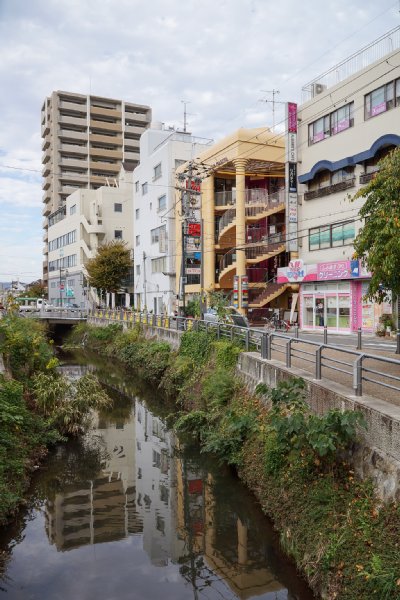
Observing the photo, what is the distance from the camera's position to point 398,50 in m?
21.9

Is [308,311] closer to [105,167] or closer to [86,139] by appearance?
[105,167]

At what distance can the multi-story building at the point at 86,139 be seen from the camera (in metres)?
76.3

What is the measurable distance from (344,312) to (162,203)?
22.8 metres

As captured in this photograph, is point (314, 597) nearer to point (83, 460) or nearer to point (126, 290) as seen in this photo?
point (83, 460)

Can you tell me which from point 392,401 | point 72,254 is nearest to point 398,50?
point 392,401

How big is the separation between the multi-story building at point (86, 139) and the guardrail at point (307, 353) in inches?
2110

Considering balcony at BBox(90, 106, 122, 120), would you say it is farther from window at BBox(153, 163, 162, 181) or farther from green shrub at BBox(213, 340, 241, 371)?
green shrub at BBox(213, 340, 241, 371)

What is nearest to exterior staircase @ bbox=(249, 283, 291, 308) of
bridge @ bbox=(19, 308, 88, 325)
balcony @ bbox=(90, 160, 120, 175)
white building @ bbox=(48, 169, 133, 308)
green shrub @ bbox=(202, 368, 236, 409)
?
green shrub @ bbox=(202, 368, 236, 409)

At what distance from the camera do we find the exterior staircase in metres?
32.7

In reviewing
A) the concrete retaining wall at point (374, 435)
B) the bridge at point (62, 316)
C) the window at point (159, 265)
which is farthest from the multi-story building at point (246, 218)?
the concrete retaining wall at point (374, 435)

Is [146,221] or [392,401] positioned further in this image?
[146,221]

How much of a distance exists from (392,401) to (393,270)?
282 centimetres

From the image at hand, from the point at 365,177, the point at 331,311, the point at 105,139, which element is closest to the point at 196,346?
the point at 331,311

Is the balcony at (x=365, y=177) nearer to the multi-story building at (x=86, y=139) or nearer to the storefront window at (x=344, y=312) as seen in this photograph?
the storefront window at (x=344, y=312)
